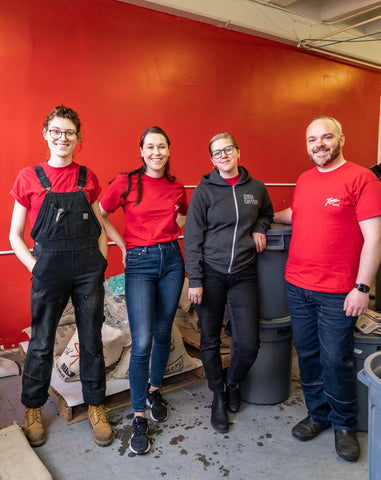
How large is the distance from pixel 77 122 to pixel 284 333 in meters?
1.86

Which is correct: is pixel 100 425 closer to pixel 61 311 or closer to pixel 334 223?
pixel 61 311

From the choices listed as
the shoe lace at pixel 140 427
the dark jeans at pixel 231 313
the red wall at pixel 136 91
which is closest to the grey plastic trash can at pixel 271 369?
the dark jeans at pixel 231 313

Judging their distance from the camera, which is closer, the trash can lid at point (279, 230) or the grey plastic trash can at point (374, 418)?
the grey plastic trash can at point (374, 418)

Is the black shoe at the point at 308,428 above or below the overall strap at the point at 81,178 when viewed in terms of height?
below

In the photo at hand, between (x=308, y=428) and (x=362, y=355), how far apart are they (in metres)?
0.54

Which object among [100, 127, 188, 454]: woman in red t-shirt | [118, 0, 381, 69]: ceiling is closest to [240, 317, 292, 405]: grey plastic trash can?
[100, 127, 188, 454]: woman in red t-shirt

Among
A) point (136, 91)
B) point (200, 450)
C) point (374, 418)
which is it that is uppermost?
point (136, 91)

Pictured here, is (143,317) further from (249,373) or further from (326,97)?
(326,97)

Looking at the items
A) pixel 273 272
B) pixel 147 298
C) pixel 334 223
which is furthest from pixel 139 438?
pixel 334 223

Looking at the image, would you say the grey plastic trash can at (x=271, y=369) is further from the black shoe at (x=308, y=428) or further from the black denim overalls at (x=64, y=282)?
the black denim overalls at (x=64, y=282)

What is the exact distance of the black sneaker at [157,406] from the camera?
2.47 metres

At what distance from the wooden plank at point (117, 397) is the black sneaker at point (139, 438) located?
368 mm

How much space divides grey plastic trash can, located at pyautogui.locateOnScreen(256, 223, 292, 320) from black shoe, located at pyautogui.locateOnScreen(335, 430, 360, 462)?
0.76 metres

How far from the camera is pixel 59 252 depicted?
204 cm
